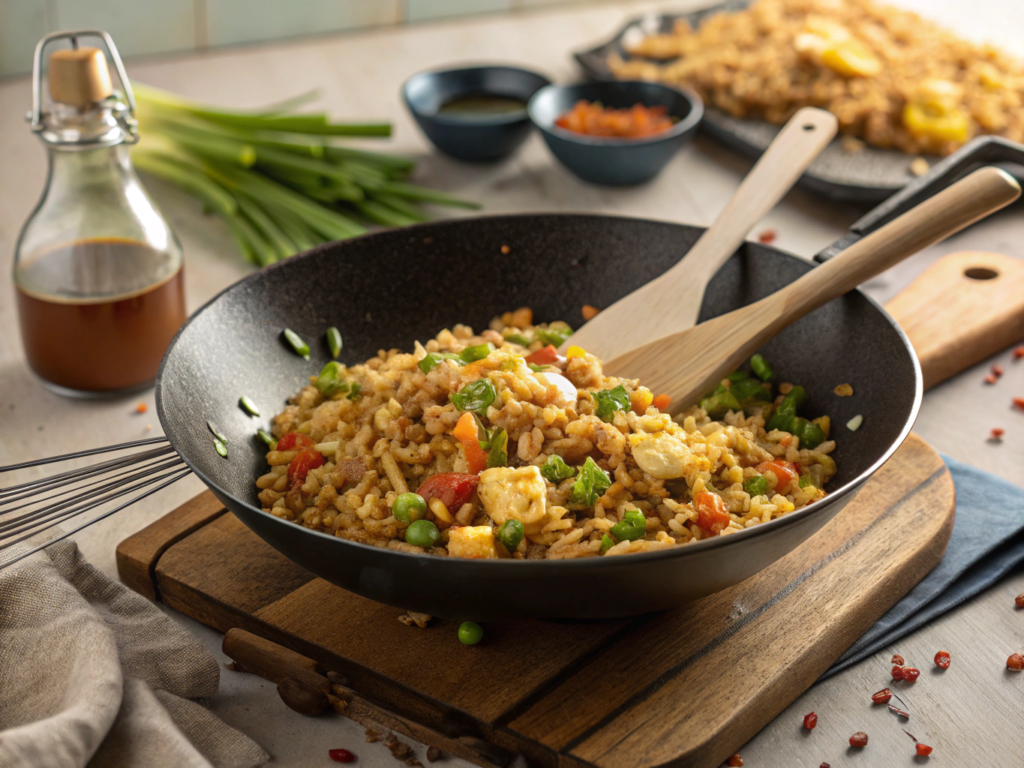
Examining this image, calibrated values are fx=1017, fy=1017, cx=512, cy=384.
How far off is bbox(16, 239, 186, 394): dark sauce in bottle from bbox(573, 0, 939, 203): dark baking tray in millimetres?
2342

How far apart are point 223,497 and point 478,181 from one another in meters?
2.65

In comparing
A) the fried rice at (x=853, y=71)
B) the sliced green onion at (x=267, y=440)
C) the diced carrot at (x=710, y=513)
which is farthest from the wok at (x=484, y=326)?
the fried rice at (x=853, y=71)

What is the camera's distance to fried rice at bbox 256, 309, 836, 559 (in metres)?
1.88

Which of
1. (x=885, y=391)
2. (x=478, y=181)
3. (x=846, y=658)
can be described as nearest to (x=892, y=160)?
(x=478, y=181)

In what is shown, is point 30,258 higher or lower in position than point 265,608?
higher

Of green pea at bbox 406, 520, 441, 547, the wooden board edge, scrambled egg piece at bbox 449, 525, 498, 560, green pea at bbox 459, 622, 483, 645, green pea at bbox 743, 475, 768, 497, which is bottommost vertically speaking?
the wooden board edge

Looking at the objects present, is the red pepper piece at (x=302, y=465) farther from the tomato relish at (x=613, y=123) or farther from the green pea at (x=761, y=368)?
the tomato relish at (x=613, y=123)

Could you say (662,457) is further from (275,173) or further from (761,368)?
(275,173)

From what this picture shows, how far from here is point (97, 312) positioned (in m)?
2.71

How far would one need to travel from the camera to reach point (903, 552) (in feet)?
7.11

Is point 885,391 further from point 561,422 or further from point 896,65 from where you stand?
point 896,65

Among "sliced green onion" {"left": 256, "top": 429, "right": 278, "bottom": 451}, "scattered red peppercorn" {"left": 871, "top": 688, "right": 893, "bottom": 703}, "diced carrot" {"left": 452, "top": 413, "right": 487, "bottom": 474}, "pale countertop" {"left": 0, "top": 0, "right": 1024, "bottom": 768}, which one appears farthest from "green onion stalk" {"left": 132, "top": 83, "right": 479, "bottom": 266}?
"scattered red peppercorn" {"left": 871, "top": 688, "right": 893, "bottom": 703}

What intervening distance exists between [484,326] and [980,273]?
164 cm

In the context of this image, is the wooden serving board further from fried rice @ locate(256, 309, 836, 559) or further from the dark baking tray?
the dark baking tray
